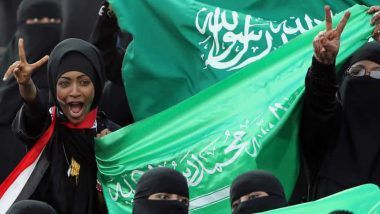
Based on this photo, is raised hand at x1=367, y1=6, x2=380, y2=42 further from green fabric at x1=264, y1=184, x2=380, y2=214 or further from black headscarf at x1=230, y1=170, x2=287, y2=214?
green fabric at x1=264, y1=184, x2=380, y2=214

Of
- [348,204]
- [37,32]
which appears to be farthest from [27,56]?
[348,204]

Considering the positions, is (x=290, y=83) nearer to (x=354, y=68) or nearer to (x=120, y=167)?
(x=354, y=68)

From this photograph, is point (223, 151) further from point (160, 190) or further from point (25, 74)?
point (25, 74)

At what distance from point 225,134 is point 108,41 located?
124 centimetres

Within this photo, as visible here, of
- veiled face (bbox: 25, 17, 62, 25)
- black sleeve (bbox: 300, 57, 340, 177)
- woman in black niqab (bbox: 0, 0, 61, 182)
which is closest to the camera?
black sleeve (bbox: 300, 57, 340, 177)

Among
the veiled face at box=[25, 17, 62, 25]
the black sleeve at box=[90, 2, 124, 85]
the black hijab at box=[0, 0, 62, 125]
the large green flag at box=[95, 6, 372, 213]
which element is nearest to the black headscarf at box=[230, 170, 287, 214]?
the large green flag at box=[95, 6, 372, 213]

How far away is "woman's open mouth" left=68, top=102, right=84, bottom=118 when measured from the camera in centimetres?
835

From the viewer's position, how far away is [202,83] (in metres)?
8.66

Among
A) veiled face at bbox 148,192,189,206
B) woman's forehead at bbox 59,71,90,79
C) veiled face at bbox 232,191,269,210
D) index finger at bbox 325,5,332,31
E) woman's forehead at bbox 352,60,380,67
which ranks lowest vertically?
veiled face at bbox 232,191,269,210

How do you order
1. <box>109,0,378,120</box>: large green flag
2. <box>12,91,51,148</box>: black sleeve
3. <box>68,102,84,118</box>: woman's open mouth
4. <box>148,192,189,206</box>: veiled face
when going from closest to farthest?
<box>148,192,189,206</box>: veiled face → <box>12,91,51,148</box>: black sleeve → <box>68,102,84,118</box>: woman's open mouth → <box>109,0,378,120</box>: large green flag

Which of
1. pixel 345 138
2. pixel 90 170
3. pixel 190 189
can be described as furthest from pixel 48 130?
pixel 345 138

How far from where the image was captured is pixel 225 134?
820 cm

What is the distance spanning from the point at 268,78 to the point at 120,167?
0.94 metres

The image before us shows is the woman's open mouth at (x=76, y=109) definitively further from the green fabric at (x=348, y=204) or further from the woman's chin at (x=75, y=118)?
the green fabric at (x=348, y=204)
